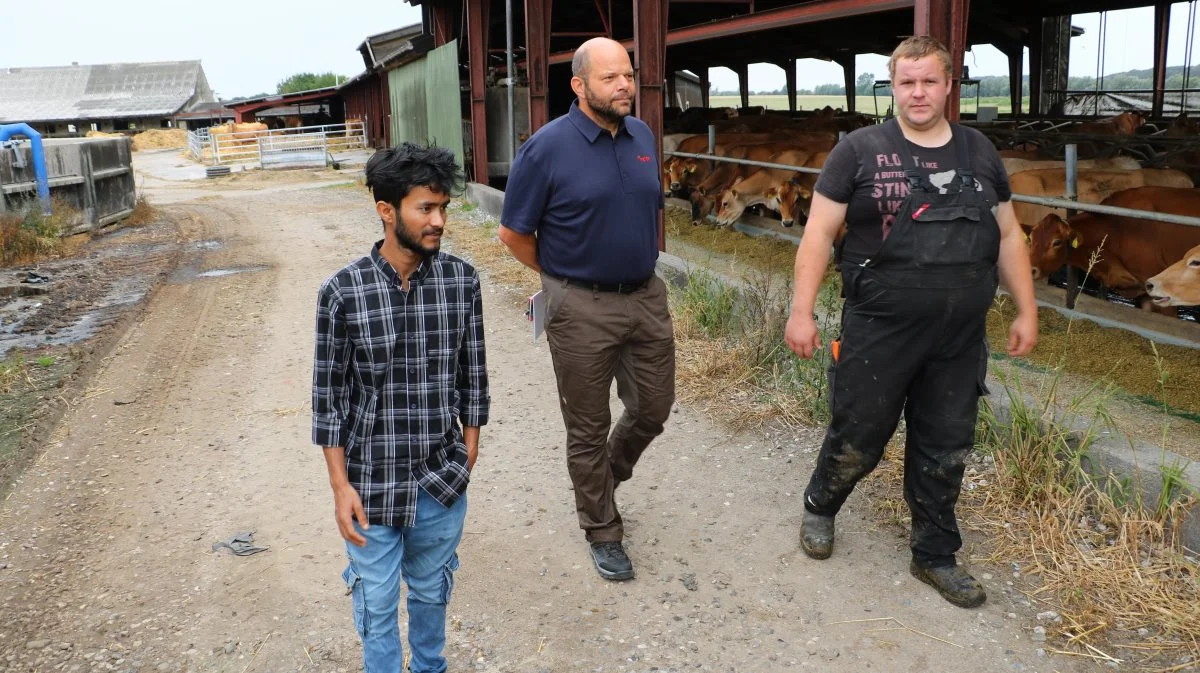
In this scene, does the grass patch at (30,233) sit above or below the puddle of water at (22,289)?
above

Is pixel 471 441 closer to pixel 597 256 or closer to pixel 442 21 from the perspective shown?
pixel 597 256

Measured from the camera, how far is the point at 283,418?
5750 mm

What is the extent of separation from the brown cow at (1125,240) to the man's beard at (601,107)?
15.2 feet

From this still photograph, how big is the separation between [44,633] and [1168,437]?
4748 millimetres

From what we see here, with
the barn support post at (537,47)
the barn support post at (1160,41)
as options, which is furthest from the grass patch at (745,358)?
the barn support post at (1160,41)

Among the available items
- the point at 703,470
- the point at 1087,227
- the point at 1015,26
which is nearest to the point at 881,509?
the point at 703,470

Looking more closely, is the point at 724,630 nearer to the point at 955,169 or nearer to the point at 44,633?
the point at 955,169

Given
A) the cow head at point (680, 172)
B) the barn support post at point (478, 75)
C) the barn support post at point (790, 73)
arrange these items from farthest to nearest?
the barn support post at point (790, 73), the barn support post at point (478, 75), the cow head at point (680, 172)

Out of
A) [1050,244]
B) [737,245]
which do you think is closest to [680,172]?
[737,245]

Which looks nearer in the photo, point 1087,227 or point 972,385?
point 972,385

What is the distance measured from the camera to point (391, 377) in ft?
8.55

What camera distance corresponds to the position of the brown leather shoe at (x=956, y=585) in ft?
11.4

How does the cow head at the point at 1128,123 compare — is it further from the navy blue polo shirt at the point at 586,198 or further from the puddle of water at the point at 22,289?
the puddle of water at the point at 22,289

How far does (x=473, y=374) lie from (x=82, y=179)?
45.9ft
